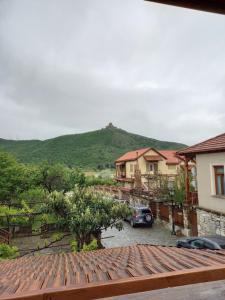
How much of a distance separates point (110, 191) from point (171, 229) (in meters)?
16.5

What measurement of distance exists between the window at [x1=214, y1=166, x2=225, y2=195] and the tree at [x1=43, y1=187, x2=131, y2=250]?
5395mm

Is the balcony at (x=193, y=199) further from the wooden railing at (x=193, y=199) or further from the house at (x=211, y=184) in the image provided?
the house at (x=211, y=184)

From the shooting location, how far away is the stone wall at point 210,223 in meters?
13.2

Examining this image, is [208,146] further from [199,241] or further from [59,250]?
[59,250]

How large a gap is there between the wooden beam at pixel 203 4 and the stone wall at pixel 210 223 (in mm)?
13518

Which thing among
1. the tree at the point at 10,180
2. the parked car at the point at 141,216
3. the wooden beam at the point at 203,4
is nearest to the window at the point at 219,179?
the parked car at the point at 141,216

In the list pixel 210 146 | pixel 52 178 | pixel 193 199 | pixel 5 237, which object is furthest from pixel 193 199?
pixel 52 178

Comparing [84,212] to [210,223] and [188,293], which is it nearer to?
[210,223]

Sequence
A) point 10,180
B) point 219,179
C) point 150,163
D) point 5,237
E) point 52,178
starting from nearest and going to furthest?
point 219,179 → point 5,237 → point 10,180 → point 52,178 → point 150,163

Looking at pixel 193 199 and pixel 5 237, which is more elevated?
pixel 193 199

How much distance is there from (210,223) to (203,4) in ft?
48.1

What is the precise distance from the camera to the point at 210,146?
45.5ft

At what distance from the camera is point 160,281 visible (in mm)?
1405

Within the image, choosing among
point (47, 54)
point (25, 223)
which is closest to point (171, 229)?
point (25, 223)
